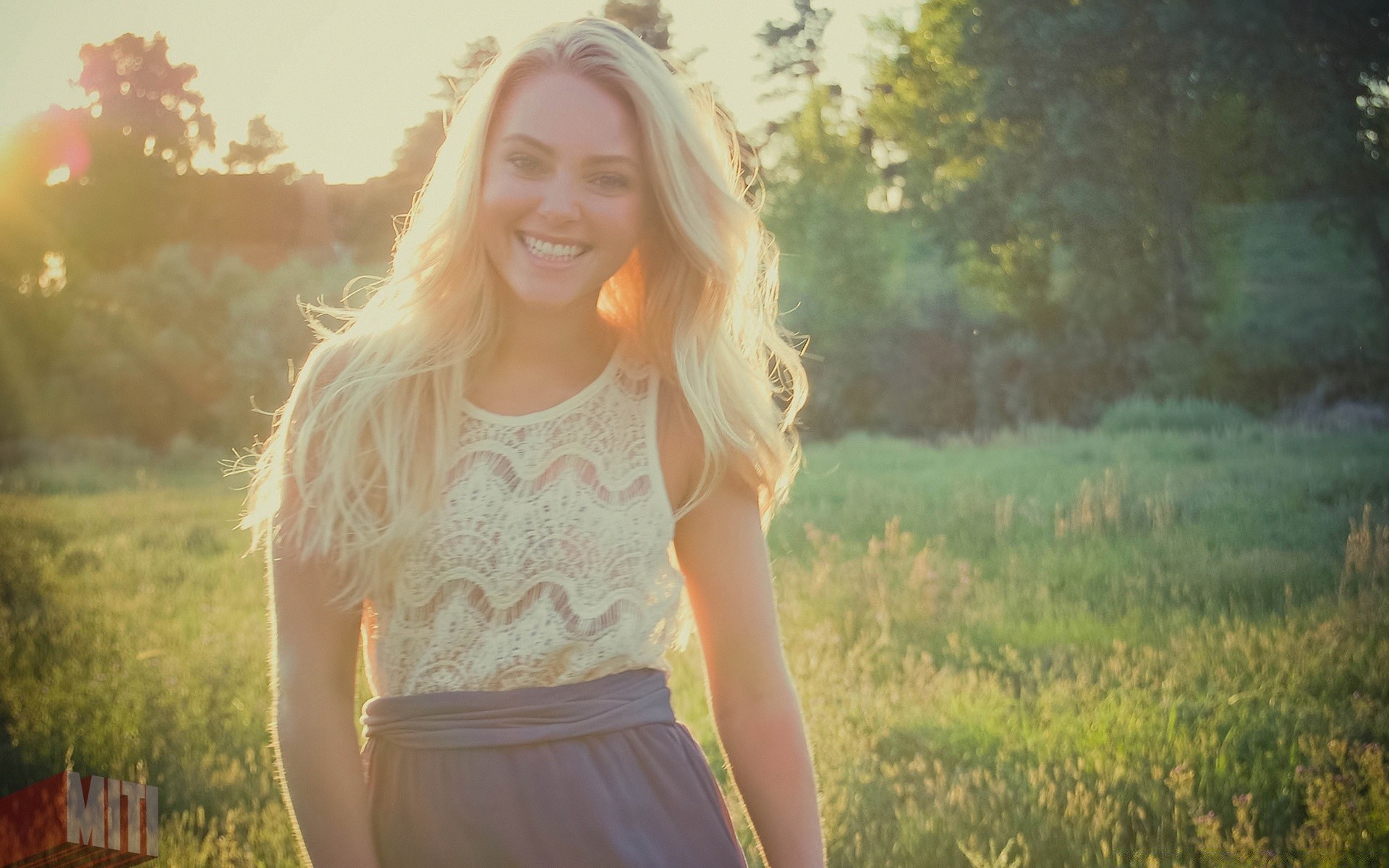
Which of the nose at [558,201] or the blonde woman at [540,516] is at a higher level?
the nose at [558,201]

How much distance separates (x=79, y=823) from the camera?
13.0 feet

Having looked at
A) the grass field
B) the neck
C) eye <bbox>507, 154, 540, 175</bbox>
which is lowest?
the grass field

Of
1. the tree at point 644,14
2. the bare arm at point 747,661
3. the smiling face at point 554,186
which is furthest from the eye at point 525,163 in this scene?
the tree at point 644,14

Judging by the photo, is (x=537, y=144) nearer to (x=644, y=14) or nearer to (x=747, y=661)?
(x=747, y=661)

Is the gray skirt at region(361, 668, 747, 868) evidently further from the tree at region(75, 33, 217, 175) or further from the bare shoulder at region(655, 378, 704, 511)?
the tree at region(75, 33, 217, 175)

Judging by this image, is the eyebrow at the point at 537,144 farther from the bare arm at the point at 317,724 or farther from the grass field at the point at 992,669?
the grass field at the point at 992,669

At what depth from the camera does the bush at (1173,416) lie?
43.2 ft

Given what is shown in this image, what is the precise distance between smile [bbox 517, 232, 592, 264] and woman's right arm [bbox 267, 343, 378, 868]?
534mm

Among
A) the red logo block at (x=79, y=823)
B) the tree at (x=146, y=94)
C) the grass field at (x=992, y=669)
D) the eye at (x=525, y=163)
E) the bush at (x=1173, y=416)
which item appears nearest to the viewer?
the eye at (x=525, y=163)

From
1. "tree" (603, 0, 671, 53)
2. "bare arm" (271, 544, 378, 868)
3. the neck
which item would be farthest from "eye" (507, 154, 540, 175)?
"tree" (603, 0, 671, 53)

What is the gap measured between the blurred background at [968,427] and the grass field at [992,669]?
3cm

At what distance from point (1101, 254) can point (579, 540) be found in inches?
637

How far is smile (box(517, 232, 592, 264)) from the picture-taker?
1743 mm

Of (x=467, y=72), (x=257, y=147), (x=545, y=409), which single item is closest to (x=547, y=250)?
(x=545, y=409)
